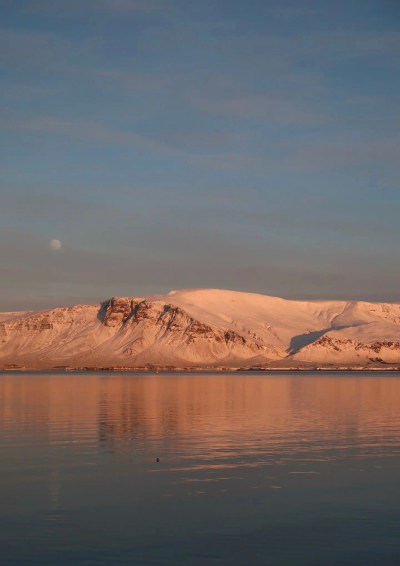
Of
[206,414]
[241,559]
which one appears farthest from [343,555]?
[206,414]

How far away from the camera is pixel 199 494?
78.5 feet

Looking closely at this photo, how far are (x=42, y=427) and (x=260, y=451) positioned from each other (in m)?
16.0

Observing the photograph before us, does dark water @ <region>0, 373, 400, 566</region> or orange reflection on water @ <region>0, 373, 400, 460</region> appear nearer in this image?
dark water @ <region>0, 373, 400, 566</region>

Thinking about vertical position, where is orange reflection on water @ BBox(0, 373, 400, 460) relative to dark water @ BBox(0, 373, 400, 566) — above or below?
above

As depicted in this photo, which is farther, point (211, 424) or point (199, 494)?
point (211, 424)

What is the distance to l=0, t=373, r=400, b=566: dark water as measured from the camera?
18.0 meters

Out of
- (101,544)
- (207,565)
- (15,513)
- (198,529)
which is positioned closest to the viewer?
(207,565)

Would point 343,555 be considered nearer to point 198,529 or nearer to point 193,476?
point 198,529

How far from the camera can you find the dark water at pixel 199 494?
707 inches

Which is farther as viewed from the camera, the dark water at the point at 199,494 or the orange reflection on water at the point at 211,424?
the orange reflection on water at the point at 211,424

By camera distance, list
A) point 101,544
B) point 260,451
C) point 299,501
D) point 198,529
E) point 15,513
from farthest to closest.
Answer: point 260,451
point 299,501
point 15,513
point 198,529
point 101,544

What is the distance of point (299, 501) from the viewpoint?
23.2 m

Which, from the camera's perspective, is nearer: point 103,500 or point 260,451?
point 103,500

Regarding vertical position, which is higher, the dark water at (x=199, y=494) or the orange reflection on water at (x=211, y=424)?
the orange reflection on water at (x=211, y=424)
